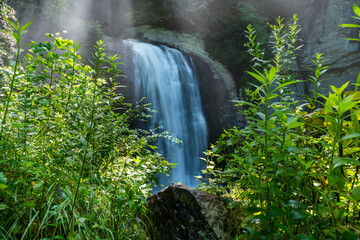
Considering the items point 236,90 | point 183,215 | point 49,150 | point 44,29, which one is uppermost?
point 44,29

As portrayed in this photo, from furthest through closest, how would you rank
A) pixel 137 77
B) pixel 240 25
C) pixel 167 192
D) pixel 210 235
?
pixel 240 25, pixel 137 77, pixel 167 192, pixel 210 235

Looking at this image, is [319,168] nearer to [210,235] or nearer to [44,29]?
[210,235]

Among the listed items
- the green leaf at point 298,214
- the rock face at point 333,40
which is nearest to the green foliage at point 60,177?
the green leaf at point 298,214

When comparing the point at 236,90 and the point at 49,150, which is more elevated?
the point at 236,90

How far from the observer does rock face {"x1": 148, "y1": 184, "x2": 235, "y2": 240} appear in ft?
5.27

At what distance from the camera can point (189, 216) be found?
170 centimetres

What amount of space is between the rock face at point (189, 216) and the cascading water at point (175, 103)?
24.0ft

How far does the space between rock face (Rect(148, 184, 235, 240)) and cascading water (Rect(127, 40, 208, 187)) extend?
732 centimetres

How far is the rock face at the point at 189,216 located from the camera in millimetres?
1605

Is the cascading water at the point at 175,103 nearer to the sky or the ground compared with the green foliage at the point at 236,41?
nearer to the ground

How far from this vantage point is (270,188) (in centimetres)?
86

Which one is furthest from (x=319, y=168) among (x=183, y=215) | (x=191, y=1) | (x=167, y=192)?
(x=191, y=1)

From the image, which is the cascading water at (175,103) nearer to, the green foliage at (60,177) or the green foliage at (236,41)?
the green foliage at (236,41)

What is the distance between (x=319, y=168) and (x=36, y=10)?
1241 centimetres
